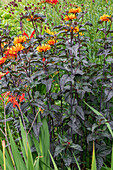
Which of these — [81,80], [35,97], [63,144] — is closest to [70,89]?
[81,80]

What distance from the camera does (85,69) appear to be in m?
1.40

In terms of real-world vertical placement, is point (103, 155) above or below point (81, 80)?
below

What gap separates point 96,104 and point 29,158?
2.34 ft

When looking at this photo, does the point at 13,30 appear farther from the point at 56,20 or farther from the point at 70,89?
the point at 70,89

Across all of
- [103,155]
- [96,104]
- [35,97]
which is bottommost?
[103,155]

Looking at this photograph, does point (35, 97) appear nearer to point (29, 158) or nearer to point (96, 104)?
point (29, 158)

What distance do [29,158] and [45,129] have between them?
320mm

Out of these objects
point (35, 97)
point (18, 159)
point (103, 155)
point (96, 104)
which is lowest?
point (103, 155)

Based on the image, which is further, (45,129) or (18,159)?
(45,129)

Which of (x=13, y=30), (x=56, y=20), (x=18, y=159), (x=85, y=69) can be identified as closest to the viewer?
(x=18, y=159)

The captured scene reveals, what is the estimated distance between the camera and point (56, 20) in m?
3.48

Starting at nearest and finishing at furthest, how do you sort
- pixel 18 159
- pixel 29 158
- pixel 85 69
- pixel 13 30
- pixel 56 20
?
pixel 29 158 < pixel 18 159 < pixel 85 69 < pixel 56 20 < pixel 13 30

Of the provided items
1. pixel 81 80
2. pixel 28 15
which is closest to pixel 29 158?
pixel 81 80

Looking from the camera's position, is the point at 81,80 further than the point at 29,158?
Yes
